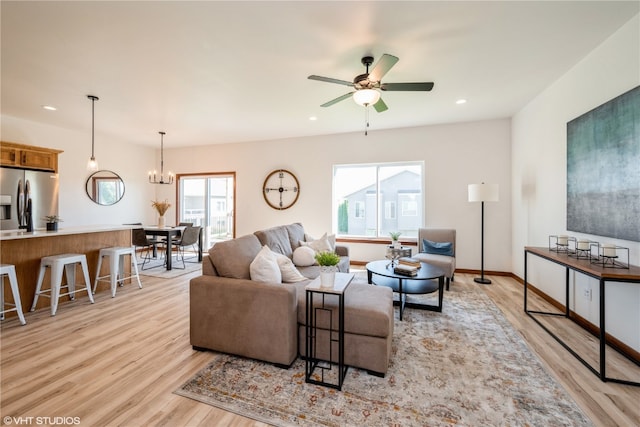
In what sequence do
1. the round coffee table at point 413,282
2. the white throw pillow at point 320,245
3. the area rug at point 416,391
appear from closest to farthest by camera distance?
the area rug at point 416,391 < the round coffee table at point 413,282 < the white throw pillow at point 320,245

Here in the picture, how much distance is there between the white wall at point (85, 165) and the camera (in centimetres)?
488

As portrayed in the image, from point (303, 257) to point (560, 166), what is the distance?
10.8 ft

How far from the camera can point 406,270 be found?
9.95 feet

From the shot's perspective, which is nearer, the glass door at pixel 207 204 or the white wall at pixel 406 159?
the white wall at pixel 406 159

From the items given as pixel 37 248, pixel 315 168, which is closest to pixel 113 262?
pixel 37 248

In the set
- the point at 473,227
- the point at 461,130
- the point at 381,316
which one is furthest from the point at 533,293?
the point at 381,316

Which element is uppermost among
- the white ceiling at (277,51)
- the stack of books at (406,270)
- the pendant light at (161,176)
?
the white ceiling at (277,51)

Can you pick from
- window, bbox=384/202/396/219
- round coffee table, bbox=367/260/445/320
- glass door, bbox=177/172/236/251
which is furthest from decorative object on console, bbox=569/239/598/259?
glass door, bbox=177/172/236/251

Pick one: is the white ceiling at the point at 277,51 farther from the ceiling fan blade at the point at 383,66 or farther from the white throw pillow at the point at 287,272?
the white throw pillow at the point at 287,272

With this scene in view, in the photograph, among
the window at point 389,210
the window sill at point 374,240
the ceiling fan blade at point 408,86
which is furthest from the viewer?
the window at point 389,210

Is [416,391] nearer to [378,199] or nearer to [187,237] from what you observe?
[378,199]

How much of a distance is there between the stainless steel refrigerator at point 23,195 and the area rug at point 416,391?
444 centimetres

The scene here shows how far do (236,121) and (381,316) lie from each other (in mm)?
4236

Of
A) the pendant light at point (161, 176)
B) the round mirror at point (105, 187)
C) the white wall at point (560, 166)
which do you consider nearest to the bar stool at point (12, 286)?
the pendant light at point (161, 176)
